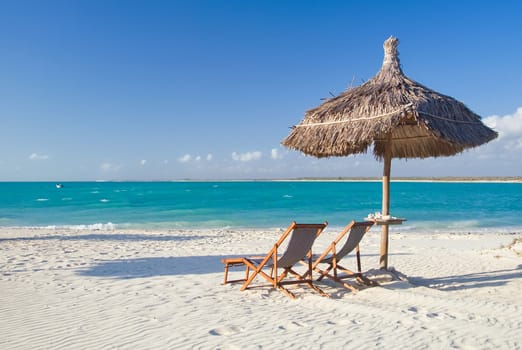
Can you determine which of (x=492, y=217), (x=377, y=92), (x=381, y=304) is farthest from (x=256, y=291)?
(x=492, y=217)

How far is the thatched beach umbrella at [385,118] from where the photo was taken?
498 cm

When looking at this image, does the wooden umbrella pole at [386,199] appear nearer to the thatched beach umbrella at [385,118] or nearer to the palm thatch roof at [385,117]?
the thatched beach umbrella at [385,118]

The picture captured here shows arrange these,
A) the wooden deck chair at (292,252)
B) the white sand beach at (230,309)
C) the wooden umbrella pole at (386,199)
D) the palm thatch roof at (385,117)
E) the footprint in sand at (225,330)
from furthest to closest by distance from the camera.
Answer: the wooden umbrella pole at (386,199), the palm thatch roof at (385,117), the wooden deck chair at (292,252), the footprint in sand at (225,330), the white sand beach at (230,309)

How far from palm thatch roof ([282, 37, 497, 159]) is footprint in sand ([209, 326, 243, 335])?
2.61 m

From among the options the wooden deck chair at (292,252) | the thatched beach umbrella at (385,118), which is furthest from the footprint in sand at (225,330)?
the thatched beach umbrella at (385,118)

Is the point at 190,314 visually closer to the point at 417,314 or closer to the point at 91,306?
the point at 91,306

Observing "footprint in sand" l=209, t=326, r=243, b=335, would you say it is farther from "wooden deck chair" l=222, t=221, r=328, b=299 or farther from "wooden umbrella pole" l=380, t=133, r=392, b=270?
"wooden umbrella pole" l=380, t=133, r=392, b=270

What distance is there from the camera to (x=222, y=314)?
4.15 meters

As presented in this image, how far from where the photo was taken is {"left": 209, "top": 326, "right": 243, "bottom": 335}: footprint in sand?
11.7 ft

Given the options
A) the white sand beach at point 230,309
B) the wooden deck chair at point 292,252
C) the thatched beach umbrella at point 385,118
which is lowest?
the white sand beach at point 230,309

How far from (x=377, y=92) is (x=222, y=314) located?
3.25 metres

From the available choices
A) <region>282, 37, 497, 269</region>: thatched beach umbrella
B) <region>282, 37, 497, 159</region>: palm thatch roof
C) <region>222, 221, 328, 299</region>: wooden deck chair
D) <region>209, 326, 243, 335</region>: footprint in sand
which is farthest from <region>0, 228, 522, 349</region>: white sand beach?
<region>282, 37, 497, 159</region>: palm thatch roof

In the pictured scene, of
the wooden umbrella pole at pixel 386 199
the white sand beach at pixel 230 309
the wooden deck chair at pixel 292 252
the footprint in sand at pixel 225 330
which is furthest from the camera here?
the wooden umbrella pole at pixel 386 199

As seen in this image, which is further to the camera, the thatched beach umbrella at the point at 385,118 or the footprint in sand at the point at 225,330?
the thatched beach umbrella at the point at 385,118
